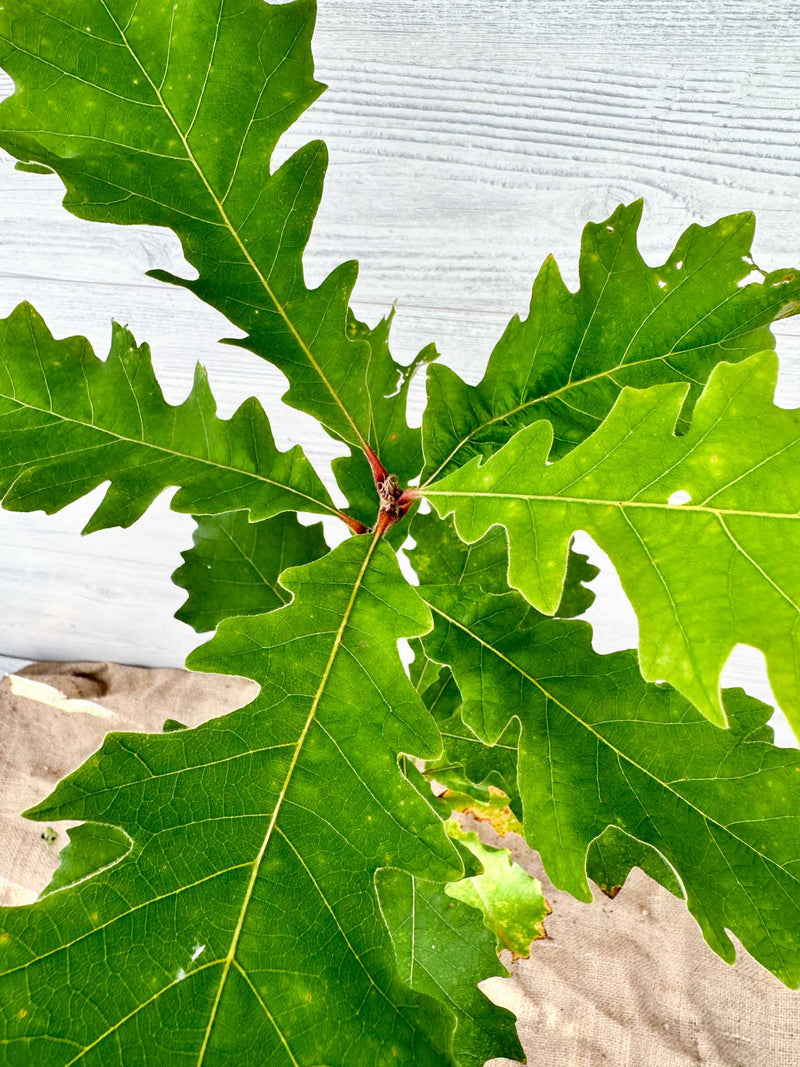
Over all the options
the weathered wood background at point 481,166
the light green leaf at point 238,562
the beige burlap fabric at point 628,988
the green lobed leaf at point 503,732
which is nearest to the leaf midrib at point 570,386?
the green lobed leaf at point 503,732

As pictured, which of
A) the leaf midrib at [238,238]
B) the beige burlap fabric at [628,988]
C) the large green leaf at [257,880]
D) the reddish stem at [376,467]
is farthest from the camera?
the beige burlap fabric at [628,988]

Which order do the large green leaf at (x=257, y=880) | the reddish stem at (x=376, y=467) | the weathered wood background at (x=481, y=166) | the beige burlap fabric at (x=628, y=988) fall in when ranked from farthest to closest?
1. the beige burlap fabric at (x=628, y=988)
2. the weathered wood background at (x=481, y=166)
3. the reddish stem at (x=376, y=467)
4. the large green leaf at (x=257, y=880)

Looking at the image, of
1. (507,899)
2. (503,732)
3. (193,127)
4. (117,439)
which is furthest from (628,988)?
(193,127)

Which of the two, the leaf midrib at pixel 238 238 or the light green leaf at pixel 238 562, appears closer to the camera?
the leaf midrib at pixel 238 238

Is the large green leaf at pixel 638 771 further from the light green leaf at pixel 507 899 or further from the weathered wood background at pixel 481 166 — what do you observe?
the weathered wood background at pixel 481 166

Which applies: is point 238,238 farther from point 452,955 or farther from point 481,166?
point 452,955

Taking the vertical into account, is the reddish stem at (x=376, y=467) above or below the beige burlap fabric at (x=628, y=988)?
above

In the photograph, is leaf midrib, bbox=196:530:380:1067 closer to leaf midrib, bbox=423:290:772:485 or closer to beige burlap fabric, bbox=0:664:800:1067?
leaf midrib, bbox=423:290:772:485
